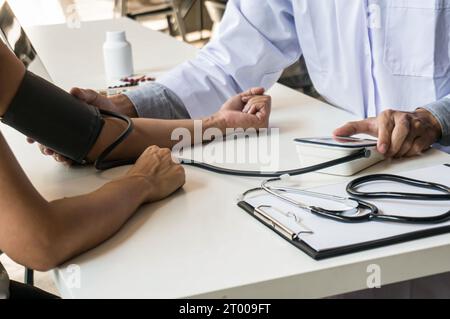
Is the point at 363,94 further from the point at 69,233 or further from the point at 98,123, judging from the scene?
the point at 69,233

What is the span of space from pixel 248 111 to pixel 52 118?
0.41 metres

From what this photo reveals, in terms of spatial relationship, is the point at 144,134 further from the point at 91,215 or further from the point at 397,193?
the point at 397,193

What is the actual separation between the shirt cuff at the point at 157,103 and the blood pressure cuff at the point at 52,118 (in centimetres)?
27

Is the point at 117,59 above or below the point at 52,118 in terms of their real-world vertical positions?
below

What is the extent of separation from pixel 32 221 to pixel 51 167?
0.31 m

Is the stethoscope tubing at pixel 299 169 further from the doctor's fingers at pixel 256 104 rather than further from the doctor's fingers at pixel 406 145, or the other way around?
the doctor's fingers at pixel 256 104

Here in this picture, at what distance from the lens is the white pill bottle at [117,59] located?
5.14 feet

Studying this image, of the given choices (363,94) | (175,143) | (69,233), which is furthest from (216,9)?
(69,233)

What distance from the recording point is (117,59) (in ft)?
5.13

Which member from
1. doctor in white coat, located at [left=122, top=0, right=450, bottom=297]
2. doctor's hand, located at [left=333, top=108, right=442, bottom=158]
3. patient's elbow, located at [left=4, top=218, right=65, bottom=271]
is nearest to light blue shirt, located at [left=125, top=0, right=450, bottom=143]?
doctor in white coat, located at [left=122, top=0, right=450, bottom=297]

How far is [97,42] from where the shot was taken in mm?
1979

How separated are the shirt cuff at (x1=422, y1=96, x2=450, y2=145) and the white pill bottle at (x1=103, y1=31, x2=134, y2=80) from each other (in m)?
0.78

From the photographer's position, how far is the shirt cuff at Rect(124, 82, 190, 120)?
1190mm

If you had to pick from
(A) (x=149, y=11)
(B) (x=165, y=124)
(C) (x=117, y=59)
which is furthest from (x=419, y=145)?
(A) (x=149, y=11)
